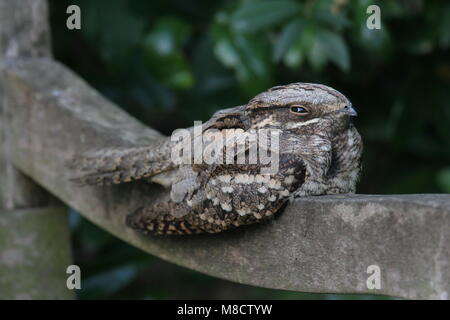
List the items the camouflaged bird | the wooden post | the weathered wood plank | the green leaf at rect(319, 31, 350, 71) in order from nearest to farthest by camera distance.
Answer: the weathered wood plank → the camouflaged bird → the wooden post → the green leaf at rect(319, 31, 350, 71)

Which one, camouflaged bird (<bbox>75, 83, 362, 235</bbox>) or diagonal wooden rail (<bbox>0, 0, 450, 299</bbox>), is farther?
camouflaged bird (<bbox>75, 83, 362, 235</bbox>)

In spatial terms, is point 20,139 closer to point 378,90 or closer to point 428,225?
point 428,225

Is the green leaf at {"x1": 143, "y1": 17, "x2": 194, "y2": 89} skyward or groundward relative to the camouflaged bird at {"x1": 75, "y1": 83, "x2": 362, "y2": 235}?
skyward

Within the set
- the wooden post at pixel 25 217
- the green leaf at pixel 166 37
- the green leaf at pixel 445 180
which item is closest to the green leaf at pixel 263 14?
the green leaf at pixel 166 37

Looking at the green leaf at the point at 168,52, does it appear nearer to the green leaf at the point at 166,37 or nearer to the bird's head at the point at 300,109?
the green leaf at the point at 166,37

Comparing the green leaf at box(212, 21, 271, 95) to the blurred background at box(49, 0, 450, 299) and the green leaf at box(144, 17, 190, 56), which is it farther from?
the green leaf at box(144, 17, 190, 56)

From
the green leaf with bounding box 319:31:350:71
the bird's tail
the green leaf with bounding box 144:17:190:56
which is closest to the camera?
the bird's tail

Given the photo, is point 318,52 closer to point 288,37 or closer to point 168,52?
point 288,37

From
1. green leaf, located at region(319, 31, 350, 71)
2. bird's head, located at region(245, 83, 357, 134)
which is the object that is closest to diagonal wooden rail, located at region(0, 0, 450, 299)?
bird's head, located at region(245, 83, 357, 134)

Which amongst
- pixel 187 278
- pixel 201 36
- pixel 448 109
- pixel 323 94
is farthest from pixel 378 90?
pixel 323 94
